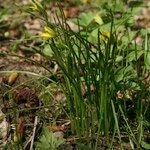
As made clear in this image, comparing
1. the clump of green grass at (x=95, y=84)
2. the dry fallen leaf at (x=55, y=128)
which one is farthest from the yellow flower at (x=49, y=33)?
the dry fallen leaf at (x=55, y=128)

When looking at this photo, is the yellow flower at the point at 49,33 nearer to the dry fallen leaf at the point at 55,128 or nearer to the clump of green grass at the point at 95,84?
the clump of green grass at the point at 95,84

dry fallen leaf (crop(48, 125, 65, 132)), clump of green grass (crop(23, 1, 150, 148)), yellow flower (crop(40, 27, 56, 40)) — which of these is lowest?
dry fallen leaf (crop(48, 125, 65, 132))

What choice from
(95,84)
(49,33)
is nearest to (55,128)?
(95,84)

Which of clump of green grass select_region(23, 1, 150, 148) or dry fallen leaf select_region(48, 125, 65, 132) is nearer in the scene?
clump of green grass select_region(23, 1, 150, 148)

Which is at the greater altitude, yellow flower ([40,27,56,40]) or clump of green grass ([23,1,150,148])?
yellow flower ([40,27,56,40])

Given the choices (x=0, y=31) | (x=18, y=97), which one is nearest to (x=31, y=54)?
(x=0, y=31)

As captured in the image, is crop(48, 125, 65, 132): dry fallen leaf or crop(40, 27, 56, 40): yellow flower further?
crop(48, 125, 65, 132): dry fallen leaf

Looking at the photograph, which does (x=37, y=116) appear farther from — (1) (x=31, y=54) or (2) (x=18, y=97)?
(1) (x=31, y=54)

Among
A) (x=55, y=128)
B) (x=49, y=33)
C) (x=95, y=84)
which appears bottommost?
(x=55, y=128)

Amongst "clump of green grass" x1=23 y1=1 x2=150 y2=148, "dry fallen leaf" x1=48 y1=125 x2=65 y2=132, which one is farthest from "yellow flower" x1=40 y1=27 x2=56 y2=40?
"dry fallen leaf" x1=48 y1=125 x2=65 y2=132

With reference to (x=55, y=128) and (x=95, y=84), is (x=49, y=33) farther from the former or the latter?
(x=55, y=128)

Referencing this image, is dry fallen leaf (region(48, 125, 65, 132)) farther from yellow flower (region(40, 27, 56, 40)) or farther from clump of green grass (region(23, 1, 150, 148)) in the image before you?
yellow flower (region(40, 27, 56, 40))
